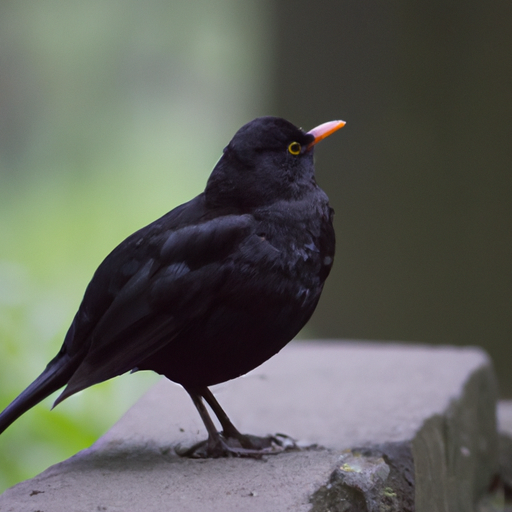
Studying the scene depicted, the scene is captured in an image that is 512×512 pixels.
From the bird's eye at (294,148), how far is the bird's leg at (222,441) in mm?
601

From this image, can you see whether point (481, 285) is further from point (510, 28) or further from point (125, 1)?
point (125, 1)

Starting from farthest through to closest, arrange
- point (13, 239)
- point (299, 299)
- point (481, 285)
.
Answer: point (481, 285)
point (13, 239)
point (299, 299)

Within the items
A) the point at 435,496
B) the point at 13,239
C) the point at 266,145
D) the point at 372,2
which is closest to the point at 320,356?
the point at 435,496

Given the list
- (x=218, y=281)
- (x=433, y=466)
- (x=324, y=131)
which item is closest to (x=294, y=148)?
(x=324, y=131)

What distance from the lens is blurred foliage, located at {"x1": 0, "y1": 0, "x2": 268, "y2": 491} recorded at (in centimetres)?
303

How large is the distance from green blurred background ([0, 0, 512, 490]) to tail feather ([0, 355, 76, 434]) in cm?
223

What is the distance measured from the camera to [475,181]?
173 inches

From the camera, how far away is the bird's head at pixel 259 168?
1.68 m

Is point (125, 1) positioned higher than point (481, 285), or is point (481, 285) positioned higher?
point (125, 1)

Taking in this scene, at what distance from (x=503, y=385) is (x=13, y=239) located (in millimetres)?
2963

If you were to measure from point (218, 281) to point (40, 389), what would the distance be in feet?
1.64

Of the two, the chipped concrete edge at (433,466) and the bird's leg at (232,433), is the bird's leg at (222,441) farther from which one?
the chipped concrete edge at (433,466)

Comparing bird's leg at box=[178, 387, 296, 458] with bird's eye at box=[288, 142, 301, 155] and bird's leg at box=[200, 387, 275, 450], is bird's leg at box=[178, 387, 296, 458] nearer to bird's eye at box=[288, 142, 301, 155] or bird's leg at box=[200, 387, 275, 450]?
bird's leg at box=[200, 387, 275, 450]

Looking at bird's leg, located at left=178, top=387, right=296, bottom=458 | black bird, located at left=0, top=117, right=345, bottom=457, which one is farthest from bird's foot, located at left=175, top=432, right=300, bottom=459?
black bird, located at left=0, top=117, right=345, bottom=457
